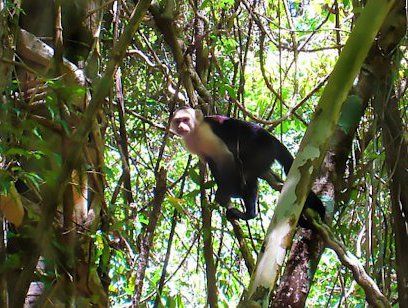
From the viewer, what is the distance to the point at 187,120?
300cm

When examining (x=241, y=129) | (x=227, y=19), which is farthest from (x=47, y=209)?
(x=227, y=19)

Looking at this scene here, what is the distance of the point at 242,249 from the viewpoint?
2475 mm

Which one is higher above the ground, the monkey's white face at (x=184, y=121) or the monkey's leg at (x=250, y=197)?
the monkey's white face at (x=184, y=121)

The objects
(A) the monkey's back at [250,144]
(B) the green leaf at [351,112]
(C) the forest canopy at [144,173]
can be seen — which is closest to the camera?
(C) the forest canopy at [144,173]

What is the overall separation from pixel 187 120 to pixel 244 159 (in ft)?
1.27

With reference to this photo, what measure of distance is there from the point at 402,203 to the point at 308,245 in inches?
16.3

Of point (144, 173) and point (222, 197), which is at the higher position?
point (144, 173)

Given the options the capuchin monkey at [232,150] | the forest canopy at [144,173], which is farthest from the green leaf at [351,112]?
the capuchin monkey at [232,150]

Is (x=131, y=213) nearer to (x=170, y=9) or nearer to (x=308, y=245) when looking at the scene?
(x=308, y=245)

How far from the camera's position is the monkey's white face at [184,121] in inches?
117

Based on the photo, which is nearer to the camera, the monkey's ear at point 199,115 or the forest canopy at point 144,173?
the forest canopy at point 144,173

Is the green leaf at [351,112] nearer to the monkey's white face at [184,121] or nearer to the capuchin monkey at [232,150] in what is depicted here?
the capuchin monkey at [232,150]

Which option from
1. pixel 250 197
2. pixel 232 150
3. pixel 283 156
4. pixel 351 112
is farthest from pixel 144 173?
pixel 351 112

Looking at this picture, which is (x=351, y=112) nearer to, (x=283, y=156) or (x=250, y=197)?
(x=283, y=156)
